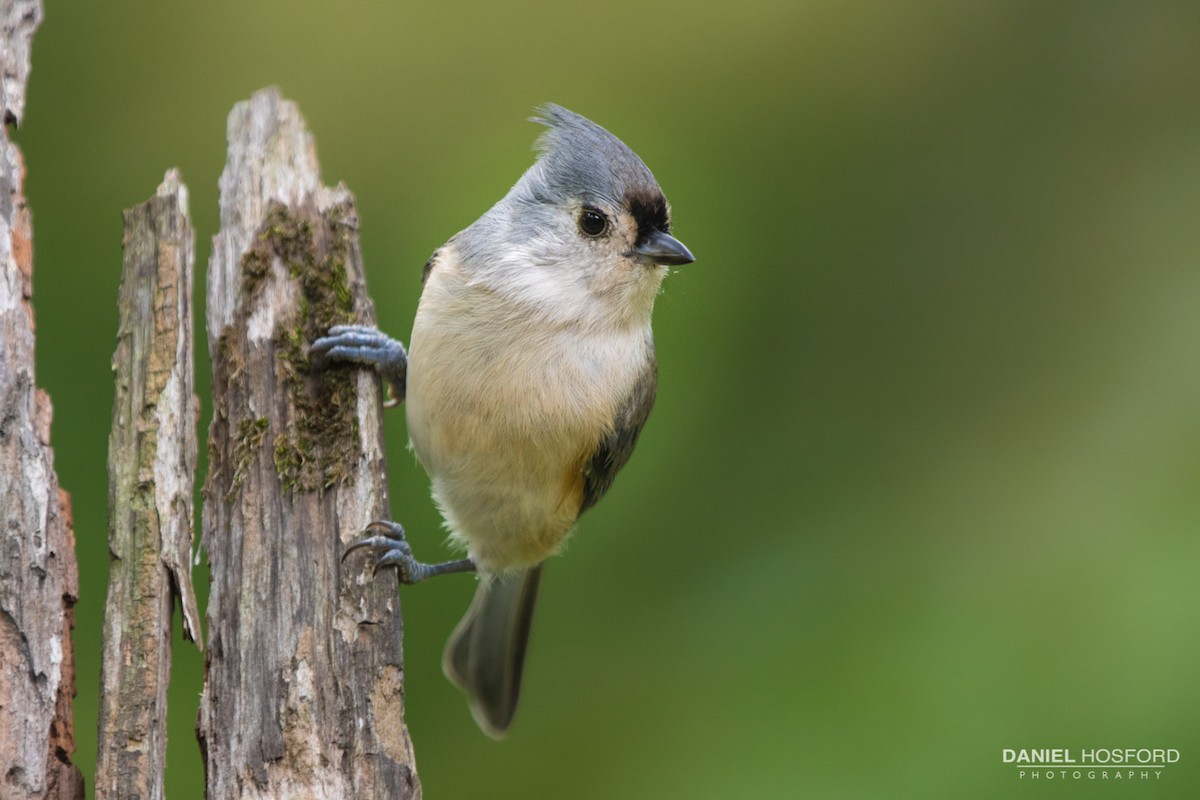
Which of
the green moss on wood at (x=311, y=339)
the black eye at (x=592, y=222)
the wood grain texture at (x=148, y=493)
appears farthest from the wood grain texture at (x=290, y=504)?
the black eye at (x=592, y=222)

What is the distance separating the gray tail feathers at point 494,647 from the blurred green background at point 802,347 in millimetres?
57

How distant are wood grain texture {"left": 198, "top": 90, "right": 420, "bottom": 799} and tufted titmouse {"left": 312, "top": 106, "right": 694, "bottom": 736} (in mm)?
160

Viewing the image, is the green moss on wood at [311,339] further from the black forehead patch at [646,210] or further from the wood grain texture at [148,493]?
the black forehead patch at [646,210]

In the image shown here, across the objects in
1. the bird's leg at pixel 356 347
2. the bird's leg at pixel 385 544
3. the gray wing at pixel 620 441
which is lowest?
the bird's leg at pixel 385 544

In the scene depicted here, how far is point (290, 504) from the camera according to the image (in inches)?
77.8

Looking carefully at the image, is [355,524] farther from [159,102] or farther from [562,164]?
[159,102]

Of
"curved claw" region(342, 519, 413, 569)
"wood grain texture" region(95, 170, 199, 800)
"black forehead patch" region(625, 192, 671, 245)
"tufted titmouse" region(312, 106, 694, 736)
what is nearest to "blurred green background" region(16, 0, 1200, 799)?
"tufted titmouse" region(312, 106, 694, 736)

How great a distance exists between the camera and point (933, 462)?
2.78 metres

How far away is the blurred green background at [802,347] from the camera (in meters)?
2.36

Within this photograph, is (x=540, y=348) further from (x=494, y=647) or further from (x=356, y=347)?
(x=494, y=647)

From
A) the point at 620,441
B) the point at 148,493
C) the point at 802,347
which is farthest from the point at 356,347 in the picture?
the point at 802,347

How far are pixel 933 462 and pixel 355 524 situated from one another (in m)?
1.46

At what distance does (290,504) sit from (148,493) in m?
0.25

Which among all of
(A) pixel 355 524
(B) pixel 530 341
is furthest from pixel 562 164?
(A) pixel 355 524
